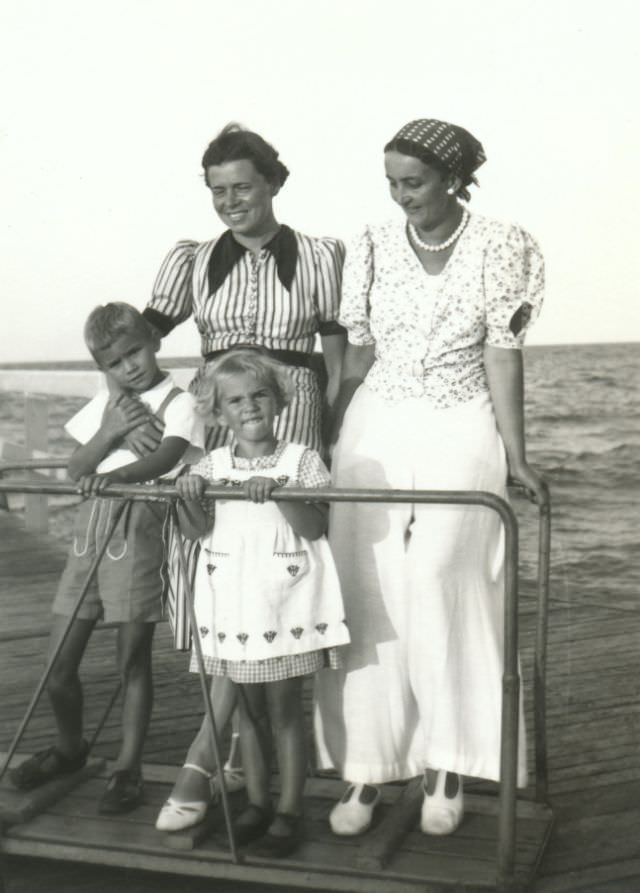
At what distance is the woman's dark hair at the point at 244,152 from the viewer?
3.06m

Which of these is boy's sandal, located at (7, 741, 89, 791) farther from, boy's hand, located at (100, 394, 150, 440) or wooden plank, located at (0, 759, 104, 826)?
boy's hand, located at (100, 394, 150, 440)

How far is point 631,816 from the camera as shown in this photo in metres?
3.35

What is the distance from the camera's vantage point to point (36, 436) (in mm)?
7922

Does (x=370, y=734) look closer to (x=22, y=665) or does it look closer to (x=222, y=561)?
(x=222, y=561)

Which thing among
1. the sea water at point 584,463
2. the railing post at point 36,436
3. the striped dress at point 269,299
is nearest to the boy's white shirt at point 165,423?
the striped dress at point 269,299

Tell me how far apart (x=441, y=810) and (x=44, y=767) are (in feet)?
3.55

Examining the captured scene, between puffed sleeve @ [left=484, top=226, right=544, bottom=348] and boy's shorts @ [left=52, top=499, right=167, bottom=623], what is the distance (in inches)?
38.8

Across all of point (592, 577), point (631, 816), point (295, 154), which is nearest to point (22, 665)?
point (631, 816)

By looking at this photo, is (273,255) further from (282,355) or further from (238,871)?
(238,871)

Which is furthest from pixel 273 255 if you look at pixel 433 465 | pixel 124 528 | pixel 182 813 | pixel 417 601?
pixel 182 813

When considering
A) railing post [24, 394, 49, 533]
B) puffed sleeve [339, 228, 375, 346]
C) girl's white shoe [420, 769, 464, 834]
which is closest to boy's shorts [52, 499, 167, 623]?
puffed sleeve [339, 228, 375, 346]

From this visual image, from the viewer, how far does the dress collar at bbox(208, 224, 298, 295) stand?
3180 mm

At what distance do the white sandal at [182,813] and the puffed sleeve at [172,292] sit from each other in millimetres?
1167

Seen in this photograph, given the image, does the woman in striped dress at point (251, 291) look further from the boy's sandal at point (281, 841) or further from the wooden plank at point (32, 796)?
the wooden plank at point (32, 796)
